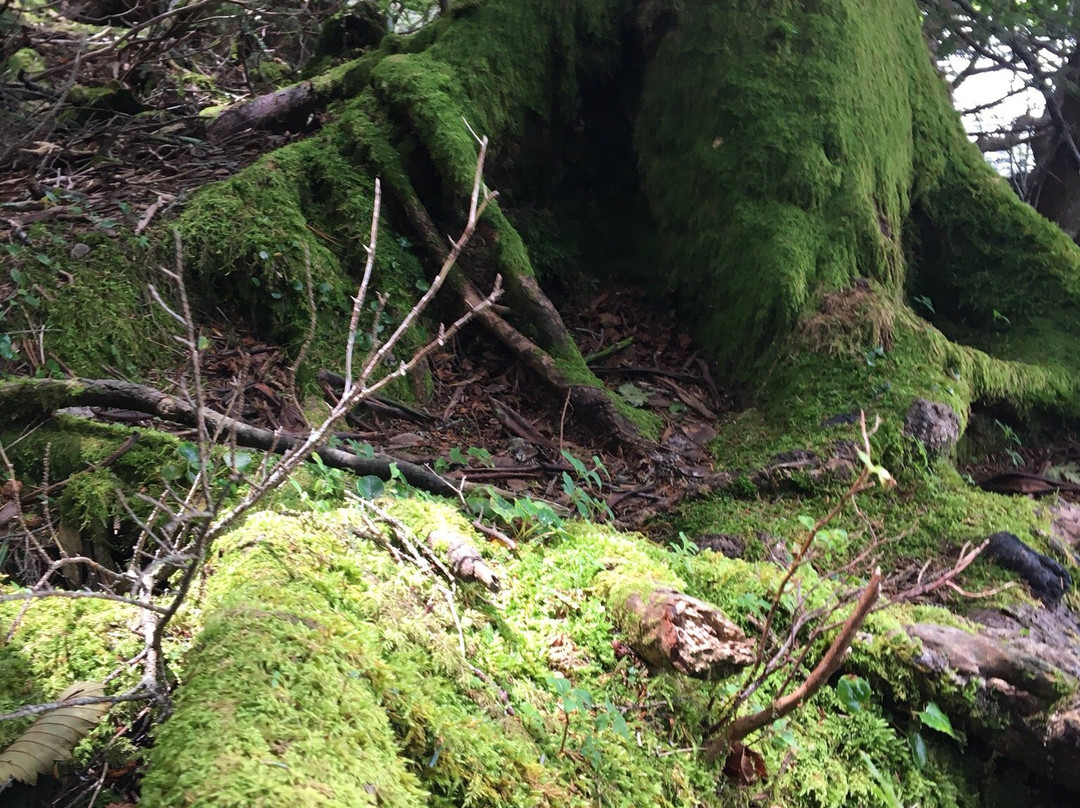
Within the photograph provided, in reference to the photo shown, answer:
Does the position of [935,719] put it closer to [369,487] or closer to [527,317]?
[369,487]

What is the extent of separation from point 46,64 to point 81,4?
→ 207cm

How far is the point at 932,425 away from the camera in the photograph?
166 inches

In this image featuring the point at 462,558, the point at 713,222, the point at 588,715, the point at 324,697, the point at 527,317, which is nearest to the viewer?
the point at 324,697

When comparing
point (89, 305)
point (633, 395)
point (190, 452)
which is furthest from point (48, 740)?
point (633, 395)

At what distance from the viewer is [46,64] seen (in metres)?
6.36

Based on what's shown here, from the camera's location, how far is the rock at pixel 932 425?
13.7 ft

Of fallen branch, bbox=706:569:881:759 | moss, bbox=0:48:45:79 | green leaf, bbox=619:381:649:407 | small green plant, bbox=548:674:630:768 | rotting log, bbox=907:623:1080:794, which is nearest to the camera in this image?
fallen branch, bbox=706:569:881:759

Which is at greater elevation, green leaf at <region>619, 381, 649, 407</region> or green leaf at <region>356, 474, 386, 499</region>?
green leaf at <region>356, 474, 386, 499</region>

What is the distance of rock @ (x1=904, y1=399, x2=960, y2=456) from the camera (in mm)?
4184

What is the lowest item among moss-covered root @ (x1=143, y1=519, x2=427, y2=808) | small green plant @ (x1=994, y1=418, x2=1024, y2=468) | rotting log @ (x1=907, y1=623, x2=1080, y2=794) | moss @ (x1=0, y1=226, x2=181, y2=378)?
rotting log @ (x1=907, y1=623, x2=1080, y2=794)

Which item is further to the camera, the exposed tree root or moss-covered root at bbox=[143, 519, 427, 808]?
the exposed tree root

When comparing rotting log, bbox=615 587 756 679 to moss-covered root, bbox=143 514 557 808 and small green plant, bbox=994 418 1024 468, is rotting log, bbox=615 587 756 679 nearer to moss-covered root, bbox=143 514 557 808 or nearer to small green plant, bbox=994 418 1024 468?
moss-covered root, bbox=143 514 557 808

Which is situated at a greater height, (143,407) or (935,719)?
(143,407)

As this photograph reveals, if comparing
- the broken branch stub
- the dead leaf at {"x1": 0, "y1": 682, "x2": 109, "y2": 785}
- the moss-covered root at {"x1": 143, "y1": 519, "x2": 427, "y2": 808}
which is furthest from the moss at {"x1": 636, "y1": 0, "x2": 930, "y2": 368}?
the dead leaf at {"x1": 0, "y1": 682, "x2": 109, "y2": 785}
